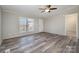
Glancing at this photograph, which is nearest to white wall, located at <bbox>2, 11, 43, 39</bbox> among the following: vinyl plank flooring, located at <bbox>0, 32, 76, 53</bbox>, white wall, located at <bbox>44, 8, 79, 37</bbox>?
vinyl plank flooring, located at <bbox>0, 32, 76, 53</bbox>

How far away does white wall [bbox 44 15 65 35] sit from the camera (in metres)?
5.49

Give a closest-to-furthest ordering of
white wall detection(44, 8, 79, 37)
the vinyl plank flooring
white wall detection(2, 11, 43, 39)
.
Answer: the vinyl plank flooring < white wall detection(2, 11, 43, 39) < white wall detection(44, 8, 79, 37)

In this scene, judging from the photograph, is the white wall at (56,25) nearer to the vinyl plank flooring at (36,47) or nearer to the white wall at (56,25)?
the white wall at (56,25)

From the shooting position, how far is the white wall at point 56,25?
549cm

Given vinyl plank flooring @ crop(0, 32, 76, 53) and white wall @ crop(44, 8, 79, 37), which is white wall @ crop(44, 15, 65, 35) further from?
vinyl plank flooring @ crop(0, 32, 76, 53)

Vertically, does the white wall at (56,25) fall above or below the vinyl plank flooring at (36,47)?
above

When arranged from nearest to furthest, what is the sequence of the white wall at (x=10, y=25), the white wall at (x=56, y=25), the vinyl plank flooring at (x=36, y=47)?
the vinyl plank flooring at (x=36, y=47) < the white wall at (x=10, y=25) < the white wall at (x=56, y=25)

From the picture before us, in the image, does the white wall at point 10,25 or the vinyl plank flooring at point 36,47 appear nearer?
the vinyl plank flooring at point 36,47

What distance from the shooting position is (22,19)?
4.84 metres

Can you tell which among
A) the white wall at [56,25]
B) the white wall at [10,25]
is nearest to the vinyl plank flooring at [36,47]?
the white wall at [10,25]

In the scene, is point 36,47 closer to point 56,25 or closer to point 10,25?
point 10,25

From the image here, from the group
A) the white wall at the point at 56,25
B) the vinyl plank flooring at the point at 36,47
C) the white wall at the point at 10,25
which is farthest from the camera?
the white wall at the point at 56,25

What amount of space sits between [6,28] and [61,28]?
12.1 feet
